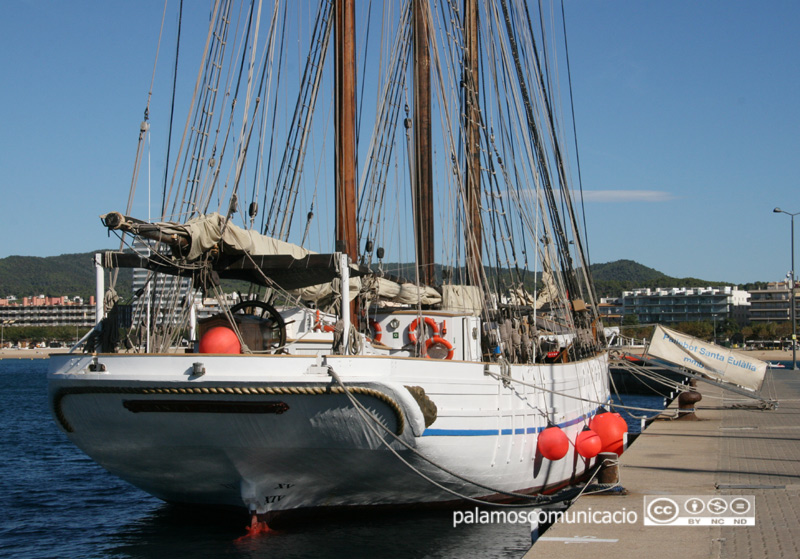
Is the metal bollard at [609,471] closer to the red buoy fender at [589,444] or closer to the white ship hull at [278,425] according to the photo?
the white ship hull at [278,425]

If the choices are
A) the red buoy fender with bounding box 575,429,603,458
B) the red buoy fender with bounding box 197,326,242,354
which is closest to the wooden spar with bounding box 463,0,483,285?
the red buoy fender with bounding box 575,429,603,458

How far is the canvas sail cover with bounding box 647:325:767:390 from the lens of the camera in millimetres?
27500

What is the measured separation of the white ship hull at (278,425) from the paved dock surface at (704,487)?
2.66 meters

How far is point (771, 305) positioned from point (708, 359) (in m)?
175

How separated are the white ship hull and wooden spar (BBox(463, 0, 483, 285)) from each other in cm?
627

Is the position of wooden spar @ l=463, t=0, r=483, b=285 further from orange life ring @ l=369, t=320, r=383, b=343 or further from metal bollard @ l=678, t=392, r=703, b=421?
metal bollard @ l=678, t=392, r=703, b=421

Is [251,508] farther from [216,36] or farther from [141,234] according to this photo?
[216,36]

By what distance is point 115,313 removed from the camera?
13.5 meters

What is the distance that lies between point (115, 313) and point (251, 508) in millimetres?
3942

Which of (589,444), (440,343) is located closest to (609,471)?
(589,444)

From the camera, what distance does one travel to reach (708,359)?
1092 inches

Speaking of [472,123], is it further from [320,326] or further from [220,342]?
[220,342]

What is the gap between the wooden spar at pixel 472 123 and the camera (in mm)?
21969

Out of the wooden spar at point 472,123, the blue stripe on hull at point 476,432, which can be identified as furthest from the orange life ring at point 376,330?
the blue stripe on hull at point 476,432
